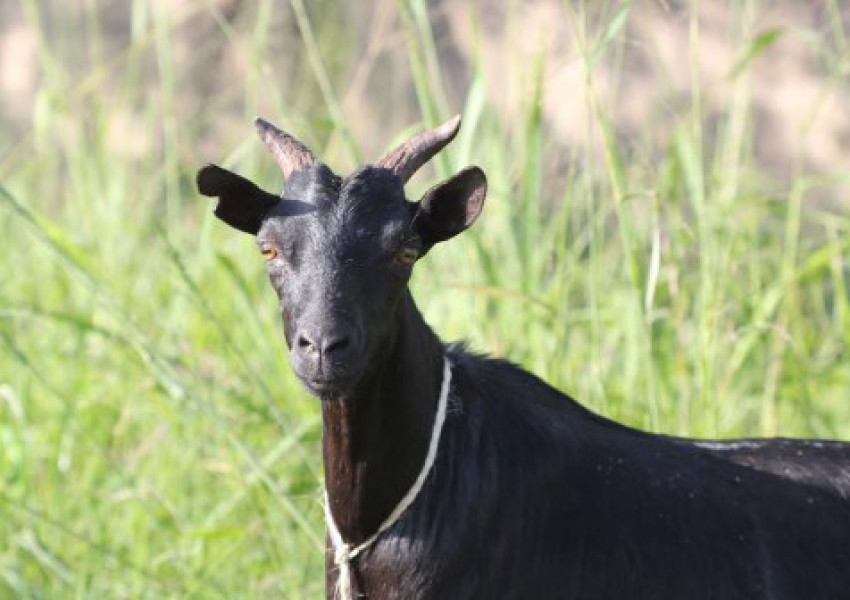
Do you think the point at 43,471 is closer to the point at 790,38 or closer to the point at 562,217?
the point at 562,217

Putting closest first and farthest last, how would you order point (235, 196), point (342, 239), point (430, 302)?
point (342, 239)
point (235, 196)
point (430, 302)

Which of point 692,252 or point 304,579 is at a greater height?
point 692,252

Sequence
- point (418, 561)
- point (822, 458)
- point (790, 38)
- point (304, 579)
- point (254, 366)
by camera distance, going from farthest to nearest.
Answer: point (790, 38) < point (254, 366) < point (304, 579) < point (822, 458) < point (418, 561)

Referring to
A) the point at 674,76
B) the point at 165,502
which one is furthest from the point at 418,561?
the point at 674,76

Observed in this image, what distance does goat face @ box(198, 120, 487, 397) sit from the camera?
11.9 ft

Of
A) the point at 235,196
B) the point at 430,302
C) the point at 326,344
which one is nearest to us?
the point at 326,344

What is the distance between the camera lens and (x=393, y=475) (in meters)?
4.04

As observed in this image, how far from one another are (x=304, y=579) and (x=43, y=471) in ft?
3.74

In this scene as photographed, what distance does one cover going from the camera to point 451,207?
396 centimetres

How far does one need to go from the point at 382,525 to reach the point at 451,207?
27.9 inches

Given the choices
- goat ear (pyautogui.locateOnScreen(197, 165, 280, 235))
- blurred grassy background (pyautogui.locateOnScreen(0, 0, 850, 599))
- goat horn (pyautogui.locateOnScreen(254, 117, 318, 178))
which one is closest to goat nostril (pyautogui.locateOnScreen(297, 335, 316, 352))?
goat ear (pyautogui.locateOnScreen(197, 165, 280, 235))

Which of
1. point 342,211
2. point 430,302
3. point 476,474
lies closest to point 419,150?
point 342,211

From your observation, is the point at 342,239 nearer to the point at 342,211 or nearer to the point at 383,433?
the point at 342,211

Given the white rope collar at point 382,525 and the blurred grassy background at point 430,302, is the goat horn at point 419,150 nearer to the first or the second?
the white rope collar at point 382,525
